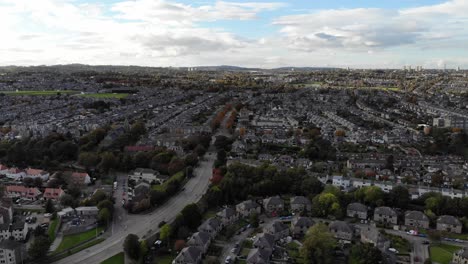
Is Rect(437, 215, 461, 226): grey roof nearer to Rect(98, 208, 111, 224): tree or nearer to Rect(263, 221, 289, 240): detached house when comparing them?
Rect(263, 221, 289, 240): detached house

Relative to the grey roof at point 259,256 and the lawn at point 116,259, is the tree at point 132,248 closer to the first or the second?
the lawn at point 116,259

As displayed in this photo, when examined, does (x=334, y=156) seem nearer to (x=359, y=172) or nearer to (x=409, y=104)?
(x=359, y=172)

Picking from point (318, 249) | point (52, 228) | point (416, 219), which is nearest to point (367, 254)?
point (318, 249)

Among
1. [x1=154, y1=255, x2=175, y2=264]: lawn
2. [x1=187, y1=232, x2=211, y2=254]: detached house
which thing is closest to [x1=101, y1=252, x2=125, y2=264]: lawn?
[x1=154, y1=255, x2=175, y2=264]: lawn

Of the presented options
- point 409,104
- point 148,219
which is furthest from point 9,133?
point 409,104

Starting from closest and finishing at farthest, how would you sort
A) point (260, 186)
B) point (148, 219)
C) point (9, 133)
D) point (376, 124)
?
point (148, 219)
point (260, 186)
point (9, 133)
point (376, 124)
